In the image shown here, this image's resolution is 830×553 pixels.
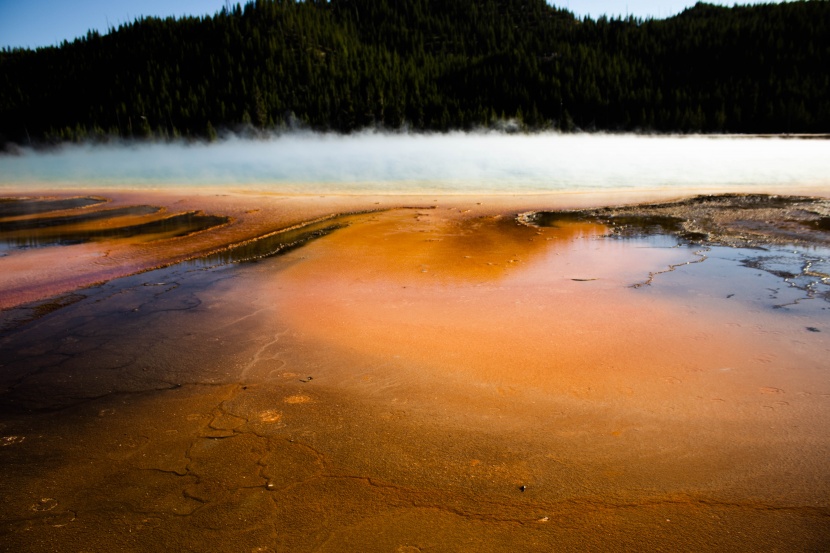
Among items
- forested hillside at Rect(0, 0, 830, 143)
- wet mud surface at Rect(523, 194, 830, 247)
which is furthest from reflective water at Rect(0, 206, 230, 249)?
forested hillside at Rect(0, 0, 830, 143)

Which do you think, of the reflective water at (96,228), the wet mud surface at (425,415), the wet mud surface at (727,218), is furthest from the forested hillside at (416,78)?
the wet mud surface at (425,415)

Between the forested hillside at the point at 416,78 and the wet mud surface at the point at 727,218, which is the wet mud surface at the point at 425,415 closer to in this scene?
the wet mud surface at the point at 727,218

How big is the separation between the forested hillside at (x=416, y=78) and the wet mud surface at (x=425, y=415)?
71989mm

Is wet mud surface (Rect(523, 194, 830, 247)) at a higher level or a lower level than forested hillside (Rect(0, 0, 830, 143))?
lower

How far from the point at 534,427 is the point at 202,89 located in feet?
302

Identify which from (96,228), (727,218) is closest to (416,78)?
(96,228)

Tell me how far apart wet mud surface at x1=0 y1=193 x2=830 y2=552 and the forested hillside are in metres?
72.0

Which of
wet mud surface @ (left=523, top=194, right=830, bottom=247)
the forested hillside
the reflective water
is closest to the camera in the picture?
wet mud surface @ (left=523, top=194, right=830, bottom=247)

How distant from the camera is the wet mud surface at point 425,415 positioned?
2693 mm

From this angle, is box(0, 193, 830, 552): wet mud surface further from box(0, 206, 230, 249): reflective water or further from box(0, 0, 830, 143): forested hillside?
box(0, 0, 830, 143): forested hillside

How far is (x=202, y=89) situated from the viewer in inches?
3317

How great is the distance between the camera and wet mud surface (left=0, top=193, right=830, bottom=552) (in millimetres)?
2693

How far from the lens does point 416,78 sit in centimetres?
8712

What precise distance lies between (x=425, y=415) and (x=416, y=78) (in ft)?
293
